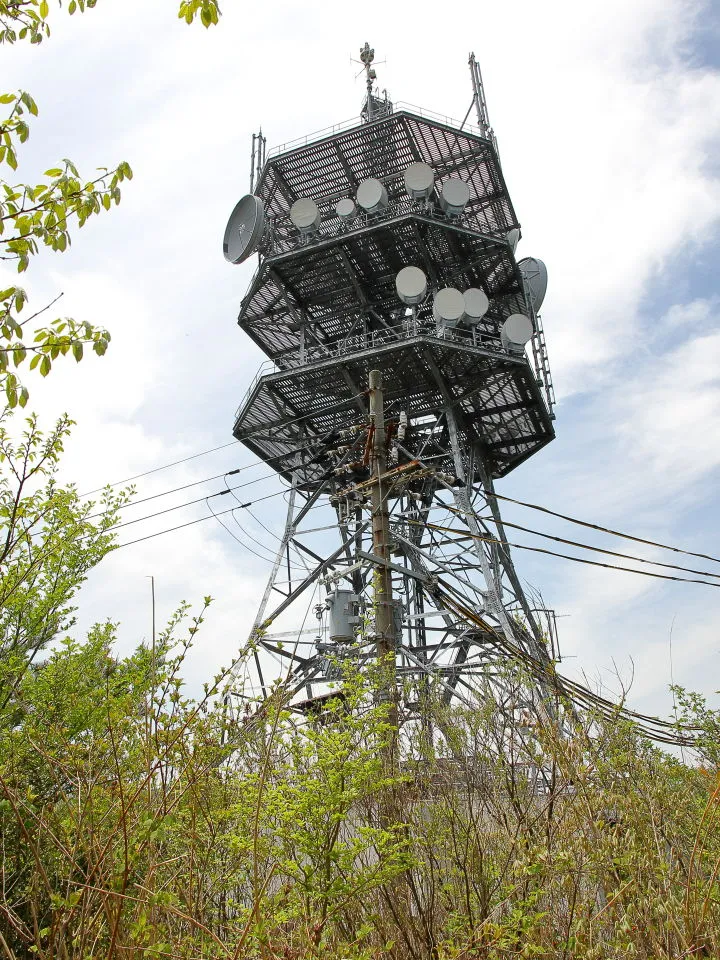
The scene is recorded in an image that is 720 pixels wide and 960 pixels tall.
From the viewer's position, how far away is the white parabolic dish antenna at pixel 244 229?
20359 mm

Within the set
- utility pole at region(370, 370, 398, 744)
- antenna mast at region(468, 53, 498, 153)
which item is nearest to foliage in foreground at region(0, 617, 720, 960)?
utility pole at region(370, 370, 398, 744)

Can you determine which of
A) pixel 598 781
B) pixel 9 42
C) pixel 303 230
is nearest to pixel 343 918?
pixel 598 781

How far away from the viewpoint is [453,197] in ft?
66.7

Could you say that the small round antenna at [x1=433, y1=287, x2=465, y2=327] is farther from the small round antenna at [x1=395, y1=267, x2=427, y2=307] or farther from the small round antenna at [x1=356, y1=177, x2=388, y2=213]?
the small round antenna at [x1=356, y1=177, x2=388, y2=213]

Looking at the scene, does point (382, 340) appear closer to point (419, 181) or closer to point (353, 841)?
point (419, 181)

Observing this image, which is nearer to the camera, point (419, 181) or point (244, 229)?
point (419, 181)

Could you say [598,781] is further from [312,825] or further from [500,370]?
[500,370]

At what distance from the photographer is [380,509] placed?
9.84 meters

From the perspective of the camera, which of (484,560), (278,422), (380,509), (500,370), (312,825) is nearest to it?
(312,825)

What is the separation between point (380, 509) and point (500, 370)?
11319 mm

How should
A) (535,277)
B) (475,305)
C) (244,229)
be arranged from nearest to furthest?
(475,305) → (244,229) → (535,277)

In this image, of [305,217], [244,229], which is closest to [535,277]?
[305,217]

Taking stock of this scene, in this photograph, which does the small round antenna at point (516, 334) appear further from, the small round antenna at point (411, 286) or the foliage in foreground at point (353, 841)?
the foliage in foreground at point (353, 841)

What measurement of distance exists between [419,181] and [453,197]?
104 cm
